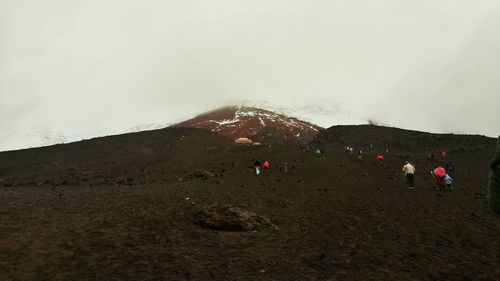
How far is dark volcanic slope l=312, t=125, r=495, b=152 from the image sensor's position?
64.7m

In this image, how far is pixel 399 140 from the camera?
7156 cm

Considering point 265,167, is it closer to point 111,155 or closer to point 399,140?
point 399,140

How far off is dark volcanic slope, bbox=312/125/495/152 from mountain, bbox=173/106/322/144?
19.7m

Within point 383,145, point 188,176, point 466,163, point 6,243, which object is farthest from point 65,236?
point 383,145

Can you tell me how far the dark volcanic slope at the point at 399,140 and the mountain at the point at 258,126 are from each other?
19.7 metres

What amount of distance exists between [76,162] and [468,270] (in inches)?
2480

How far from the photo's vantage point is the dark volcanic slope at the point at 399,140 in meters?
64.7

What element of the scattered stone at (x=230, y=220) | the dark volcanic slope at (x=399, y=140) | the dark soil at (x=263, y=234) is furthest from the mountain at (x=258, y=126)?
the scattered stone at (x=230, y=220)

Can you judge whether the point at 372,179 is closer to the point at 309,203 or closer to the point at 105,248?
the point at 309,203

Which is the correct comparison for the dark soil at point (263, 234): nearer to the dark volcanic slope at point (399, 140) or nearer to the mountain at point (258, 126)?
the dark volcanic slope at point (399, 140)

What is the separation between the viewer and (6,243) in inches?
528

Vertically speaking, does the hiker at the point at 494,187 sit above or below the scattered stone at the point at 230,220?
above

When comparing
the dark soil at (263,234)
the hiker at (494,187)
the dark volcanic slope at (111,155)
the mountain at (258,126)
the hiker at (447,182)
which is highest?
the mountain at (258,126)

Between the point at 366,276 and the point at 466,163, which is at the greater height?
the point at 466,163
